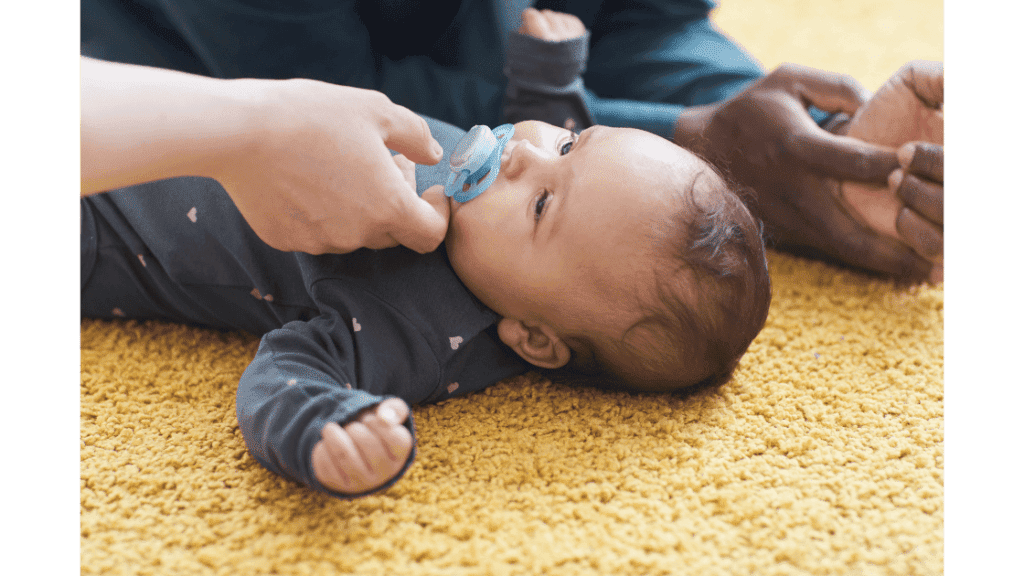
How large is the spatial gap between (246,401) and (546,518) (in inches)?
12.0

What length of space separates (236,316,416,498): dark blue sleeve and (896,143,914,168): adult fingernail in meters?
0.78

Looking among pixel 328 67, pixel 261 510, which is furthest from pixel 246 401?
pixel 328 67

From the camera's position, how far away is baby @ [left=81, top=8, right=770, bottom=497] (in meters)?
0.77

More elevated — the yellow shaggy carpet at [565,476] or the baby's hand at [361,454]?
the baby's hand at [361,454]

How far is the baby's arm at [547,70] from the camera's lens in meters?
1.19

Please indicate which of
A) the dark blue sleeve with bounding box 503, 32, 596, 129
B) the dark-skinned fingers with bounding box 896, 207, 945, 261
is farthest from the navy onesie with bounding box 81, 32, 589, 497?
the dark-skinned fingers with bounding box 896, 207, 945, 261

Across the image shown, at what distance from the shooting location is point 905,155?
1.02m

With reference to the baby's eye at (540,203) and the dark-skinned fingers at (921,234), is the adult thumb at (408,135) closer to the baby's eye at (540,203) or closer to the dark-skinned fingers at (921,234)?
the baby's eye at (540,203)

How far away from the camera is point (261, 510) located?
0.66 m

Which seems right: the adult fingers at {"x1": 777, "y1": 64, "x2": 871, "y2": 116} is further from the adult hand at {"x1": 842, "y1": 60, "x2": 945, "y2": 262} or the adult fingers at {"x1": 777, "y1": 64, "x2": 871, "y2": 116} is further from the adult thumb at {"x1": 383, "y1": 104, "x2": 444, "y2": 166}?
the adult thumb at {"x1": 383, "y1": 104, "x2": 444, "y2": 166}

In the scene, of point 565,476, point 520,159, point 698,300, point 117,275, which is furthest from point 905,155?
point 117,275

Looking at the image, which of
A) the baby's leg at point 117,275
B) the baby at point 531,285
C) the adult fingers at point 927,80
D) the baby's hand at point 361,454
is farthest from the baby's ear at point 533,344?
the adult fingers at point 927,80

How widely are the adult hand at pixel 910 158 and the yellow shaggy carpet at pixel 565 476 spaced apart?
0.14 meters

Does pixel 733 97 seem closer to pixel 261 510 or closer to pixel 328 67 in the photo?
pixel 328 67
